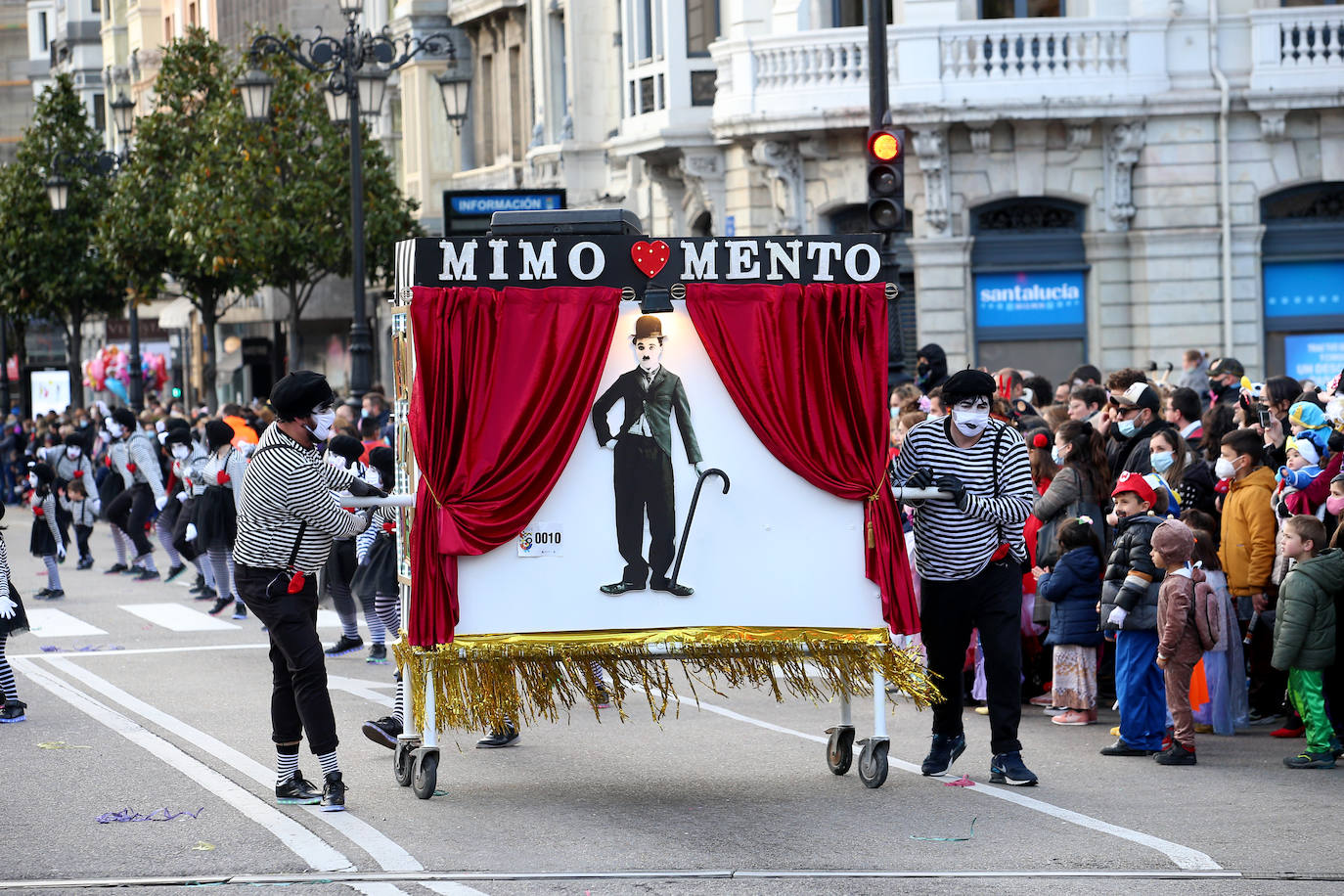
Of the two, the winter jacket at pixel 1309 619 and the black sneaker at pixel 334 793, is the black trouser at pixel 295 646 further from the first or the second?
the winter jacket at pixel 1309 619

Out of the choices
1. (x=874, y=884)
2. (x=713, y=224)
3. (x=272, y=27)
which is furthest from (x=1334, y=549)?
(x=272, y=27)

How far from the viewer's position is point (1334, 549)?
10.4 meters

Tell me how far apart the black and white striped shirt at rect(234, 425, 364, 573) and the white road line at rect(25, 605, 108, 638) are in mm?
8235

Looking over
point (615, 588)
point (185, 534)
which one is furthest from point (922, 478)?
point (185, 534)

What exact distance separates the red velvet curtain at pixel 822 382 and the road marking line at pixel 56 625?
364 inches

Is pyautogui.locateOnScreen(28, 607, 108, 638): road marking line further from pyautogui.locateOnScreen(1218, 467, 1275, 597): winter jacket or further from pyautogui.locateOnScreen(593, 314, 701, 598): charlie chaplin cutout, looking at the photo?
pyautogui.locateOnScreen(1218, 467, 1275, 597): winter jacket

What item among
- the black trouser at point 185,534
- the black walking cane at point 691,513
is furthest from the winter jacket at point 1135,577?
the black trouser at point 185,534

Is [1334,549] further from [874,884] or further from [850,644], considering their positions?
[874,884]

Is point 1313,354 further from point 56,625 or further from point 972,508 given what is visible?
point 972,508

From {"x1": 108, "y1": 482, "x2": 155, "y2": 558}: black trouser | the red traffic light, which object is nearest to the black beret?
the red traffic light

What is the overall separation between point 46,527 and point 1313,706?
13.5 m

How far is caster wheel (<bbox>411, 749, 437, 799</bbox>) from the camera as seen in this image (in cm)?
923

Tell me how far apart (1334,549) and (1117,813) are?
2284 mm

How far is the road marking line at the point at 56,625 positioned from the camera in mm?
17266
